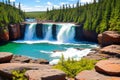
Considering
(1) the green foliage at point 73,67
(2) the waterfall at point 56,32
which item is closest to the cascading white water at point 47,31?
(2) the waterfall at point 56,32

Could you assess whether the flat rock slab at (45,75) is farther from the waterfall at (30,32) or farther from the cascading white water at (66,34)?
the waterfall at (30,32)

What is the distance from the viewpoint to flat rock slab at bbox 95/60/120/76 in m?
14.8

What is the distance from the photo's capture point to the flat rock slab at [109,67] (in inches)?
582

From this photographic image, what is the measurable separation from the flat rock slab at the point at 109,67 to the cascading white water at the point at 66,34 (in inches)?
2535

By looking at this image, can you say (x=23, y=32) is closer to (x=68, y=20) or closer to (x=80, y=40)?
(x=80, y=40)

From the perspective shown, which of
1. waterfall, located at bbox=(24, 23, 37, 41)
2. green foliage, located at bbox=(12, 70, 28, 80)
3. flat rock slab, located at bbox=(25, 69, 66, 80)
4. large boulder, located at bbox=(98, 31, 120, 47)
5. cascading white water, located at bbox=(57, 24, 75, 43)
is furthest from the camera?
waterfall, located at bbox=(24, 23, 37, 41)

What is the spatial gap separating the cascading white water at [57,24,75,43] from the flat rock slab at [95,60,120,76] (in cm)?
6440

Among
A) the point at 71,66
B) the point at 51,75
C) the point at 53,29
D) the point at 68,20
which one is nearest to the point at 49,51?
the point at 53,29

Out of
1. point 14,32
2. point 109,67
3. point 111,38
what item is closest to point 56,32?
point 14,32

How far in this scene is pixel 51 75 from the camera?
14359 mm

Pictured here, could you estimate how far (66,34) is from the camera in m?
82.6

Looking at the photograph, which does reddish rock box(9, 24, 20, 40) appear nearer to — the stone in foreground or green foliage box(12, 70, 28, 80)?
the stone in foreground

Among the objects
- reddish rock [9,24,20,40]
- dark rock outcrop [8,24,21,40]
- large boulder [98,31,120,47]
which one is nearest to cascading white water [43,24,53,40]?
dark rock outcrop [8,24,21,40]

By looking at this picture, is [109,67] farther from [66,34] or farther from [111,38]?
[66,34]
